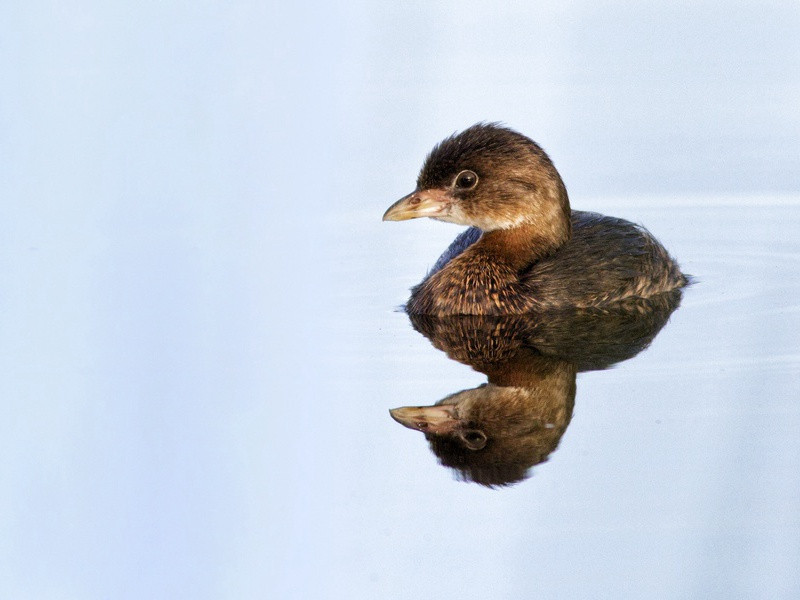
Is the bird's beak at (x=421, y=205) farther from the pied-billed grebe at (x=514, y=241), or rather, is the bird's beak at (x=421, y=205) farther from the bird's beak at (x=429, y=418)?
the bird's beak at (x=429, y=418)

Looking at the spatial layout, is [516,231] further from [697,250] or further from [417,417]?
[417,417]

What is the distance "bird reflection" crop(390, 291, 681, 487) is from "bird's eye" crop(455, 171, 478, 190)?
0.79 metres

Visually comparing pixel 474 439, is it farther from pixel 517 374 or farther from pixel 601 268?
pixel 601 268

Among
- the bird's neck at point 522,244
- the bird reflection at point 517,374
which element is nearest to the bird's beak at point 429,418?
the bird reflection at point 517,374

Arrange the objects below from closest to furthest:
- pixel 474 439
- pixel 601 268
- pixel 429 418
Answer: pixel 474 439 < pixel 429 418 < pixel 601 268

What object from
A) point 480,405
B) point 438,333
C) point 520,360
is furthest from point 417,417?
point 438,333

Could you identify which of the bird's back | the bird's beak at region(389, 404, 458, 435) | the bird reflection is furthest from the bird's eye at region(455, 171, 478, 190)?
the bird's beak at region(389, 404, 458, 435)

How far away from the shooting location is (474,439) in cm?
826

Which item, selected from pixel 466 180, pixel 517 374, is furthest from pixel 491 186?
pixel 517 374

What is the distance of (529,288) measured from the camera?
10.5 meters

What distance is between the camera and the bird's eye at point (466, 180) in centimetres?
1080

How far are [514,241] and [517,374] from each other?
1.82 m

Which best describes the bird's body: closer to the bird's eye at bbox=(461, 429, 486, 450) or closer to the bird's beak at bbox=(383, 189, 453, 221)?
the bird's beak at bbox=(383, 189, 453, 221)

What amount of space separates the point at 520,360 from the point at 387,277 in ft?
7.53
